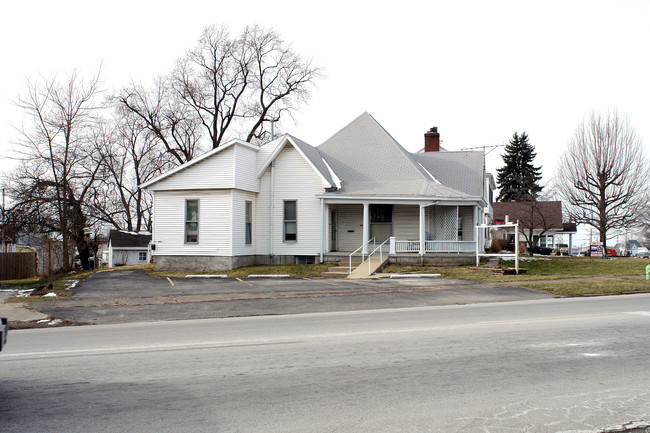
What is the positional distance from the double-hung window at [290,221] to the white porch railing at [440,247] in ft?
16.8

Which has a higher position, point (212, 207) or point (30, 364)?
point (212, 207)

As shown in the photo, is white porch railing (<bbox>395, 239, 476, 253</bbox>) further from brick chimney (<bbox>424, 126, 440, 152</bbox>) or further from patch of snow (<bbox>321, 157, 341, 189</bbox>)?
brick chimney (<bbox>424, 126, 440, 152</bbox>)

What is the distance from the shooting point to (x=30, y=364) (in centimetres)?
736

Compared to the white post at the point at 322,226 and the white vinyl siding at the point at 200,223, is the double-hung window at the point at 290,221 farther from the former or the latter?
the white vinyl siding at the point at 200,223

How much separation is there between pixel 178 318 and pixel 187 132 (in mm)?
39021

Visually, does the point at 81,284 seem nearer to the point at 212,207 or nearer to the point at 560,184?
the point at 212,207

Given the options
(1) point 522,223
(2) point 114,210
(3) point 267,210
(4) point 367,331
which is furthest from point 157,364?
(2) point 114,210

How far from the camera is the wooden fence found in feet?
102

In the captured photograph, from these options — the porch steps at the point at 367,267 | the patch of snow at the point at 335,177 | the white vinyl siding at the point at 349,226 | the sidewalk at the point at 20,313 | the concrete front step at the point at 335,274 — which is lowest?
the sidewalk at the point at 20,313

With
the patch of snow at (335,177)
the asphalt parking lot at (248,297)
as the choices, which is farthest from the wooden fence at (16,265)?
the patch of snow at (335,177)

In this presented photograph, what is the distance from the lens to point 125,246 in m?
52.6

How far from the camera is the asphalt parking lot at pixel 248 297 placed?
13.2 metres

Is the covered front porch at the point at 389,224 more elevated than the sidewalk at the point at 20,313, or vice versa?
the covered front porch at the point at 389,224

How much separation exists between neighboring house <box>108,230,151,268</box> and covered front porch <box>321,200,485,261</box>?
29.9 meters
